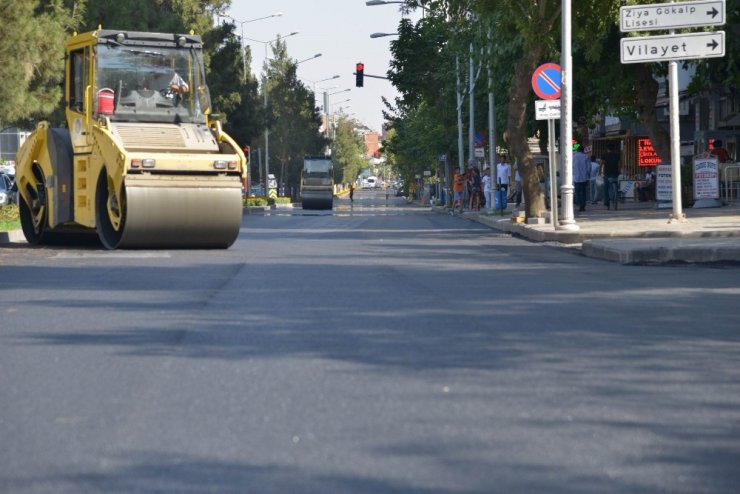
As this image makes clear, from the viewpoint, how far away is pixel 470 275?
52.3 feet

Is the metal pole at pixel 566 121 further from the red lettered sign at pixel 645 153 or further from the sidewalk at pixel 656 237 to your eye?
the red lettered sign at pixel 645 153

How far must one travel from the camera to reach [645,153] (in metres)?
63.9

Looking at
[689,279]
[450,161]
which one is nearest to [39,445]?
[689,279]

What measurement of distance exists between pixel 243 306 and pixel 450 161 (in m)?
64.6

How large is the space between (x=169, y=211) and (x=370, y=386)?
12.9 metres

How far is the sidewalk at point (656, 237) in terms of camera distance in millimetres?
18297

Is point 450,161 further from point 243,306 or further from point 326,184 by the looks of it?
point 243,306

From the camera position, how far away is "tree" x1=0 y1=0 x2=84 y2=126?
99.6ft

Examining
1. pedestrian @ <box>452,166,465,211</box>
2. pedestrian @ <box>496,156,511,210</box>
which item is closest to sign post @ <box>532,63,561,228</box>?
pedestrian @ <box>496,156,511,210</box>

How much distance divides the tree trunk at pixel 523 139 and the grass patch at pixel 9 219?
11.2 m

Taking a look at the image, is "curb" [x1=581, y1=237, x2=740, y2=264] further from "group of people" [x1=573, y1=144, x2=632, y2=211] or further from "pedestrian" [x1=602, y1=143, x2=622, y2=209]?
"pedestrian" [x1=602, y1=143, x2=622, y2=209]

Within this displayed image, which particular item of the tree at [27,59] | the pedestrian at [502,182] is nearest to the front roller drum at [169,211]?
the tree at [27,59]

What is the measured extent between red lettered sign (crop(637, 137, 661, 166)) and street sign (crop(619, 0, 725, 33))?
40408 mm

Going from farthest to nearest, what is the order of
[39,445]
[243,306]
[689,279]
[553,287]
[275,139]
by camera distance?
[275,139], [689,279], [553,287], [243,306], [39,445]
